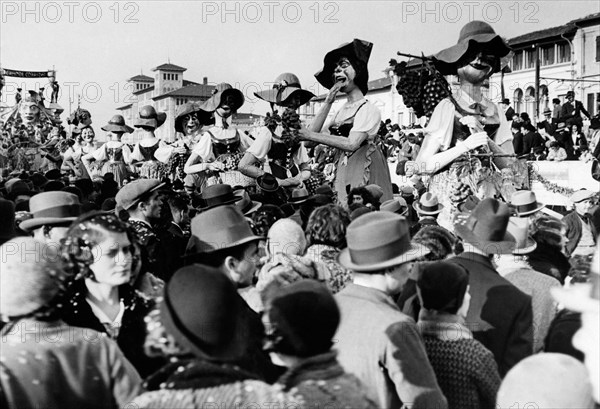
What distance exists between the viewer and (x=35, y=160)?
50.0ft

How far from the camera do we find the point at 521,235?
14.6ft

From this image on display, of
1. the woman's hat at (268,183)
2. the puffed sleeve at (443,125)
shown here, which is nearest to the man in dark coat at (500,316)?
the puffed sleeve at (443,125)

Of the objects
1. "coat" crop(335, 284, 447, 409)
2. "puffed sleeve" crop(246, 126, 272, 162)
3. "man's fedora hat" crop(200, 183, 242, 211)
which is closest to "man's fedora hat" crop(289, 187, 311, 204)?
"puffed sleeve" crop(246, 126, 272, 162)

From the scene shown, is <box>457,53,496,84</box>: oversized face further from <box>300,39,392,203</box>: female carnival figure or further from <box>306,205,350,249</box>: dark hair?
<box>306,205,350,249</box>: dark hair

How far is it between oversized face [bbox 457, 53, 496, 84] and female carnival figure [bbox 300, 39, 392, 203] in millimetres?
851

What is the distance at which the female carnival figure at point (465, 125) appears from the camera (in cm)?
611

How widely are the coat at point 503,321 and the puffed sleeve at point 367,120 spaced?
313cm

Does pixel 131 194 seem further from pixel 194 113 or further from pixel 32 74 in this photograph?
pixel 32 74

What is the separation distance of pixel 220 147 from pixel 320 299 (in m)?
6.56

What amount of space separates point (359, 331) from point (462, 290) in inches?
21.2

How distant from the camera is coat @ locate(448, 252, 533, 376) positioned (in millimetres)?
3762

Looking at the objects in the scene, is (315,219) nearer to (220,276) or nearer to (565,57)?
(220,276)

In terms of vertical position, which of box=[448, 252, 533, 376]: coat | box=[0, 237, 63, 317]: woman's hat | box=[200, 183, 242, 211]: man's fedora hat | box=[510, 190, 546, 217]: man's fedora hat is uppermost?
box=[200, 183, 242, 211]: man's fedora hat

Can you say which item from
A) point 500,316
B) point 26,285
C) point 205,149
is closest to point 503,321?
point 500,316
